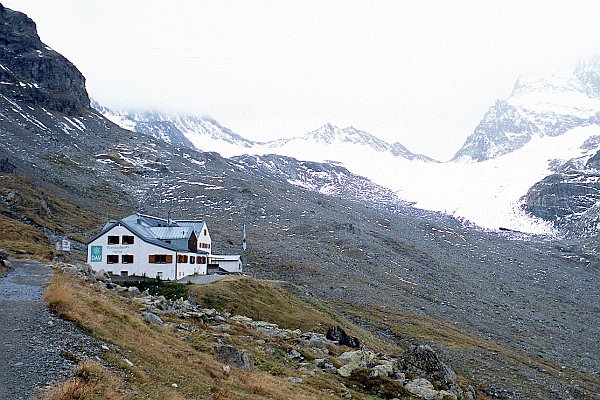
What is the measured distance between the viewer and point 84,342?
17.4 m

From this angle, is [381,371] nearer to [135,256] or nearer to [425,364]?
[425,364]

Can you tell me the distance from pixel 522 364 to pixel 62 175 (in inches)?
5154

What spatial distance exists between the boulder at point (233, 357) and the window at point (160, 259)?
37.5m

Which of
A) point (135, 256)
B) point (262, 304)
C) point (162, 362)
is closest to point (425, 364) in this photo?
point (262, 304)

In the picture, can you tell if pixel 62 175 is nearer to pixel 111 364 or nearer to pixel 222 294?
pixel 222 294

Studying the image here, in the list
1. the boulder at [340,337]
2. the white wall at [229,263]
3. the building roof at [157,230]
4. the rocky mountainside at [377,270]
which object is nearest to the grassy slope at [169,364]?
the boulder at [340,337]

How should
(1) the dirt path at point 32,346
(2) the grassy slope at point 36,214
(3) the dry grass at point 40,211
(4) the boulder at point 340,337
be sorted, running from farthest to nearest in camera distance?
1. (3) the dry grass at point 40,211
2. (2) the grassy slope at point 36,214
3. (4) the boulder at point 340,337
4. (1) the dirt path at point 32,346

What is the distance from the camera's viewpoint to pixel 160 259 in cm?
5981

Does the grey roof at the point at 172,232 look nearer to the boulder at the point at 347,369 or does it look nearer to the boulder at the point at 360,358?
the boulder at the point at 360,358

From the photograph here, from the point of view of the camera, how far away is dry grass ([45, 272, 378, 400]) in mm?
16375

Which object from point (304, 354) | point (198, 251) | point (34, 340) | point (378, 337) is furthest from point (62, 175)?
point (34, 340)

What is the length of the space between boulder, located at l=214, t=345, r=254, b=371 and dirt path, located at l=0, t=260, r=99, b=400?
6794 mm

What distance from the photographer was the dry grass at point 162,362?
645 inches

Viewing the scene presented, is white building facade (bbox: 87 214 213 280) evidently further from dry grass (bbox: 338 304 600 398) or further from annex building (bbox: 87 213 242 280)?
dry grass (bbox: 338 304 600 398)
